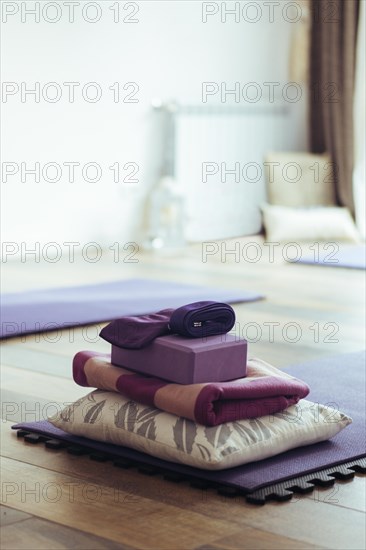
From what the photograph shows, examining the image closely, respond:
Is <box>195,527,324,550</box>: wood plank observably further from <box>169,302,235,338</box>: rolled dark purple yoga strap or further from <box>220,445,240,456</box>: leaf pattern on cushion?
<box>169,302,235,338</box>: rolled dark purple yoga strap

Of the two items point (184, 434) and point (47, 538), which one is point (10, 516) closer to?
point (47, 538)

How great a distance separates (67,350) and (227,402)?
4.13ft

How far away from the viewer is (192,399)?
2117 millimetres

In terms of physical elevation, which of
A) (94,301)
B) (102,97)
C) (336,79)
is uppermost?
(336,79)

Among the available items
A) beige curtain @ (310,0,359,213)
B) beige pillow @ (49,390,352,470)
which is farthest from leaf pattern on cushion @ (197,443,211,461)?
beige curtain @ (310,0,359,213)

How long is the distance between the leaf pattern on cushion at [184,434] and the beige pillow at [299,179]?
180 inches

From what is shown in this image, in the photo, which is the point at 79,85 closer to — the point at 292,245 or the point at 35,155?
the point at 35,155

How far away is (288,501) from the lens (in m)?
1.99

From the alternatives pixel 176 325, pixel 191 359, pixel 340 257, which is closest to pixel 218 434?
pixel 191 359

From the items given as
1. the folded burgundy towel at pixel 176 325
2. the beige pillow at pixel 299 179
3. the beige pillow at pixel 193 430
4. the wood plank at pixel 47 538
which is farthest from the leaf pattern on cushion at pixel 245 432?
the beige pillow at pixel 299 179

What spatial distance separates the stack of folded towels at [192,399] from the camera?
2111 mm

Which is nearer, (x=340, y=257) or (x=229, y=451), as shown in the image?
(x=229, y=451)

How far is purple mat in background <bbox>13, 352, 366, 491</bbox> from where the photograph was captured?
207 centimetres

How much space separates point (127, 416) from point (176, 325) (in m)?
0.22
